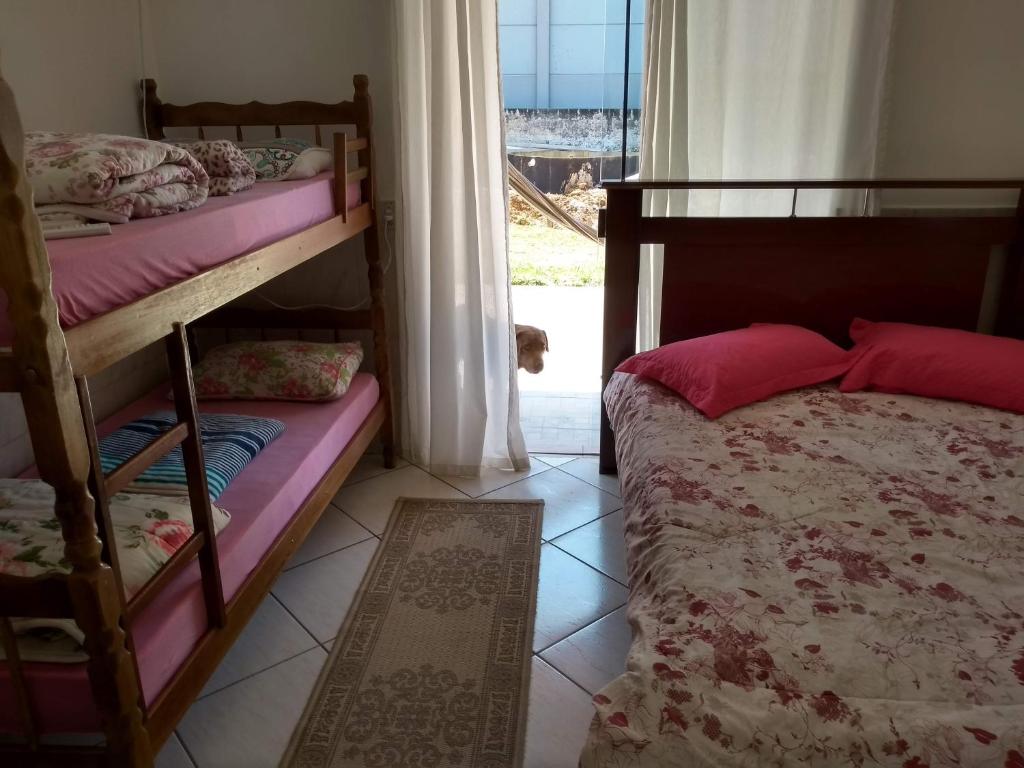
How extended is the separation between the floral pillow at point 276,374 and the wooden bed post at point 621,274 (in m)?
0.93

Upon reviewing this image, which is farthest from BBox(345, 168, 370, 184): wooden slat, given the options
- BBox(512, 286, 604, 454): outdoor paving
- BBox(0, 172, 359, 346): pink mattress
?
BBox(512, 286, 604, 454): outdoor paving

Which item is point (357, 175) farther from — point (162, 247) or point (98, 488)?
point (98, 488)

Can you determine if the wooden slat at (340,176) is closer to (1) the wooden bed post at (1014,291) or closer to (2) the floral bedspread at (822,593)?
(2) the floral bedspread at (822,593)

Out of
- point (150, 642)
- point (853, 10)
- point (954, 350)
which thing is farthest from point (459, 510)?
point (853, 10)

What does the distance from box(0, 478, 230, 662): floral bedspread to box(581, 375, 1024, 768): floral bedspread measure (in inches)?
34.3

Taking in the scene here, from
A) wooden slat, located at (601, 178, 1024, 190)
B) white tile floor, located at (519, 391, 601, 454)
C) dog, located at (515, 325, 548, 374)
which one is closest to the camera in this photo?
wooden slat, located at (601, 178, 1024, 190)

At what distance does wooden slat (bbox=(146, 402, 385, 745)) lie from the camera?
4.76 ft

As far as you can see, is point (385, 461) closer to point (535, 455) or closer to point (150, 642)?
point (535, 455)

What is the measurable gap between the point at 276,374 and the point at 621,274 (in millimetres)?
1227

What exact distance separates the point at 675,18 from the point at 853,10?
571 millimetres

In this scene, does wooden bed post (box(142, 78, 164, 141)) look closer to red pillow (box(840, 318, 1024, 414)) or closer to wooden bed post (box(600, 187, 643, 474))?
wooden bed post (box(600, 187, 643, 474))

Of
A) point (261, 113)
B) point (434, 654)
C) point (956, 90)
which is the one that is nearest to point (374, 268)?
point (261, 113)

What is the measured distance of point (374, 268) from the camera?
2.88m

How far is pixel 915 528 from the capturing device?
162 centimetres
